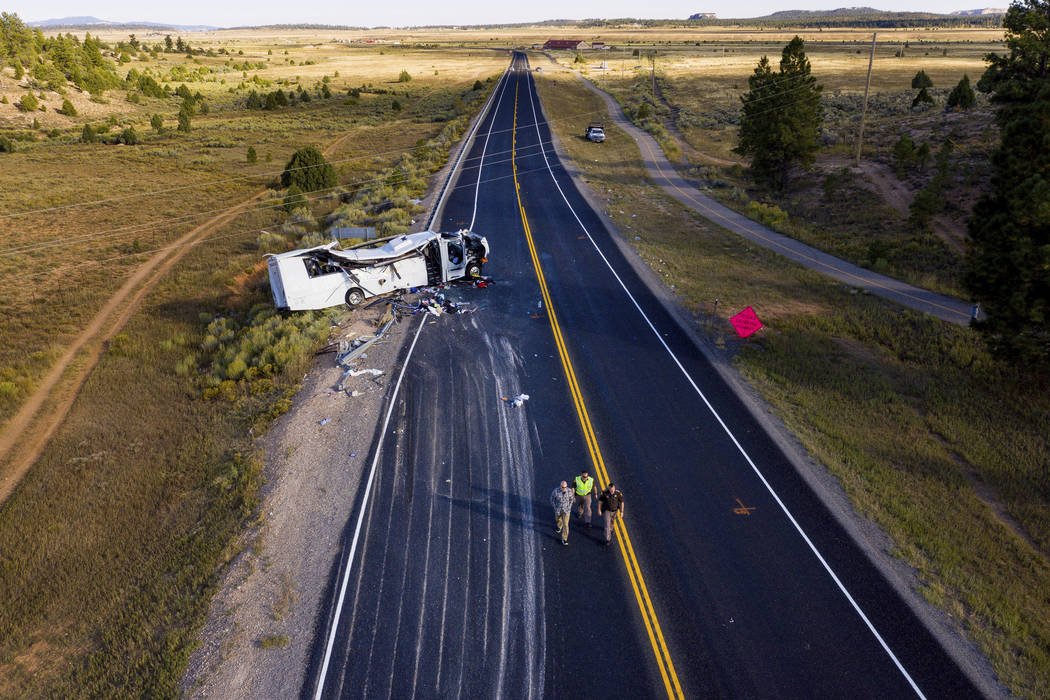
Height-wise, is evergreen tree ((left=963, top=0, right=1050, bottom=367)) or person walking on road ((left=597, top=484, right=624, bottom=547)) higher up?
evergreen tree ((left=963, top=0, right=1050, bottom=367))

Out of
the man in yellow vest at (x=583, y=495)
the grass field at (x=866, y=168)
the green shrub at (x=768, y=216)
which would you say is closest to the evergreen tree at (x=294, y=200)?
the grass field at (x=866, y=168)

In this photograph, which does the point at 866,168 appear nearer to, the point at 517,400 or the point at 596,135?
the point at 596,135

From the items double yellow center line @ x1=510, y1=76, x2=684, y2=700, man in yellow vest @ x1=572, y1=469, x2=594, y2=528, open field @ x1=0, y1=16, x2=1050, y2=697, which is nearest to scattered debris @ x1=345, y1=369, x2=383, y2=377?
open field @ x1=0, y1=16, x2=1050, y2=697

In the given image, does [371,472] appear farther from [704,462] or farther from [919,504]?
[919,504]

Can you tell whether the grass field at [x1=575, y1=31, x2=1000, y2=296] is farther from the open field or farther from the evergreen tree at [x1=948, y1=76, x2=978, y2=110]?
the evergreen tree at [x1=948, y1=76, x2=978, y2=110]

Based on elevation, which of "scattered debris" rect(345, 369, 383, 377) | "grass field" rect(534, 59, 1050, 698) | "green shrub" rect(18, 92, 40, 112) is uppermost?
"green shrub" rect(18, 92, 40, 112)

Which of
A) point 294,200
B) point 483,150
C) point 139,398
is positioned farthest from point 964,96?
point 139,398

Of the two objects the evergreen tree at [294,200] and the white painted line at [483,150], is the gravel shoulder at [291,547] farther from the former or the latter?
the evergreen tree at [294,200]
